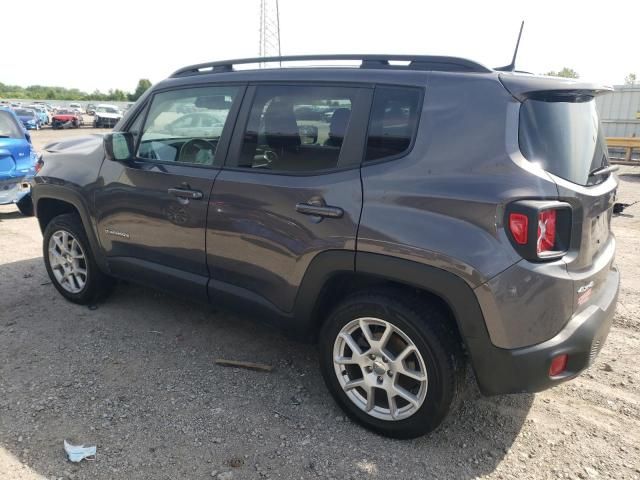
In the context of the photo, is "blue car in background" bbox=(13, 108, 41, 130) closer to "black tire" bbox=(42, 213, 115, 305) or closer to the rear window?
"black tire" bbox=(42, 213, 115, 305)

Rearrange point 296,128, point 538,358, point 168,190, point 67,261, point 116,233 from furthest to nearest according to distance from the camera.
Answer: point 67,261, point 116,233, point 168,190, point 296,128, point 538,358

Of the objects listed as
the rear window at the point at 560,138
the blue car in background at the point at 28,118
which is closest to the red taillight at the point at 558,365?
the rear window at the point at 560,138

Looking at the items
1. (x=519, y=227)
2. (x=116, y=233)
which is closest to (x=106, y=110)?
(x=116, y=233)

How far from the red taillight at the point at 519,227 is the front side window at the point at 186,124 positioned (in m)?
1.85

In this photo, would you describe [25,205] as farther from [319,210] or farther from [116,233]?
[319,210]

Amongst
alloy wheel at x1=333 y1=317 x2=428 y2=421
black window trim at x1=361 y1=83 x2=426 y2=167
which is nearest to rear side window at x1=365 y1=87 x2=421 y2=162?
black window trim at x1=361 y1=83 x2=426 y2=167

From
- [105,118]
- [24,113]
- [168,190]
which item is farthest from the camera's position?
[105,118]

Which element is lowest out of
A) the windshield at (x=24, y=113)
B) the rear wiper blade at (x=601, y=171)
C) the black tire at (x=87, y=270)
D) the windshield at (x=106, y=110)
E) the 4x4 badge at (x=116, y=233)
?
the windshield at (x=106, y=110)

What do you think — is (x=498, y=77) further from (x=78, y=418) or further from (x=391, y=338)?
(x=78, y=418)

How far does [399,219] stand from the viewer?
238cm

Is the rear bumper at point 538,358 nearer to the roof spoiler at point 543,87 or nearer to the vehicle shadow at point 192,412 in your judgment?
the vehicle shadow at point 192,412

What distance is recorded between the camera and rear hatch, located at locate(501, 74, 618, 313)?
2.21 metres

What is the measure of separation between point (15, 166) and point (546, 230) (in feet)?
25.7

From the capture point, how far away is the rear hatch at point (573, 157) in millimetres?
2215
